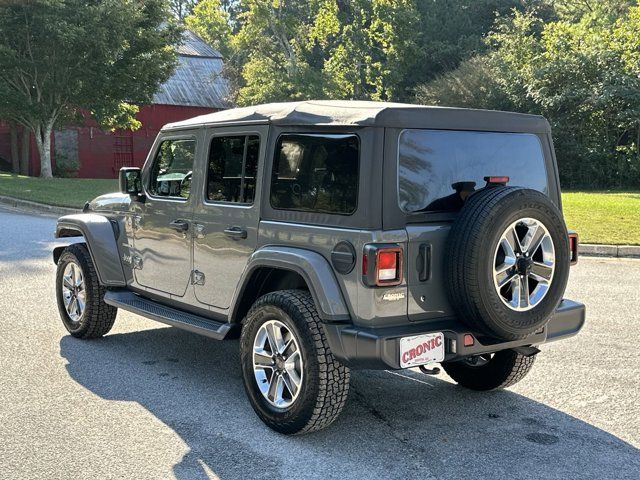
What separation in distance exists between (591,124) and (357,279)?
1043 inches

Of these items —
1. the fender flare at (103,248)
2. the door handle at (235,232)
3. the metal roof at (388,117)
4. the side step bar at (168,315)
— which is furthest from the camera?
the fender flare at (103,248)

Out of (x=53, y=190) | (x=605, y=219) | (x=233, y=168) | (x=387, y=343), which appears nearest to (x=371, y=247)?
(x=387, y=343)

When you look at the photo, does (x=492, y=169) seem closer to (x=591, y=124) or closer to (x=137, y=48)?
(x=591, y=124)

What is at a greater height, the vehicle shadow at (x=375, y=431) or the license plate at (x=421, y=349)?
the license plate at (x=421, y=349)

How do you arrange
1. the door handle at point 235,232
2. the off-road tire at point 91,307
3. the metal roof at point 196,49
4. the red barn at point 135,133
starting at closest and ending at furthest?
the door handle at point 235,232 → the off-road tire at point 91,307 → the red barn at point 135,133 → the metal roof at point 196,49

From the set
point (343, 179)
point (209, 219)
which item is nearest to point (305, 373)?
point (343, 179)

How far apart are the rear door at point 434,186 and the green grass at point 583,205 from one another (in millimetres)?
8322

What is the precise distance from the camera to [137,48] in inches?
1145

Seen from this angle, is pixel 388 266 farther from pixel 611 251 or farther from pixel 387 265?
pixel 611 251

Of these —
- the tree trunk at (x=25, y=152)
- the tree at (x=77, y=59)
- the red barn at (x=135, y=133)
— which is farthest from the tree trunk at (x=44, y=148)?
the red barn at (x=135, y=133)

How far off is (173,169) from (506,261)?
2658 mm

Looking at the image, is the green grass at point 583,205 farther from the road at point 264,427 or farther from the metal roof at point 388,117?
the metal roof at point 388,117

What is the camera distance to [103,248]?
5766 millimetres

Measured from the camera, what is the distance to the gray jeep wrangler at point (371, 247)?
3.71 meters
